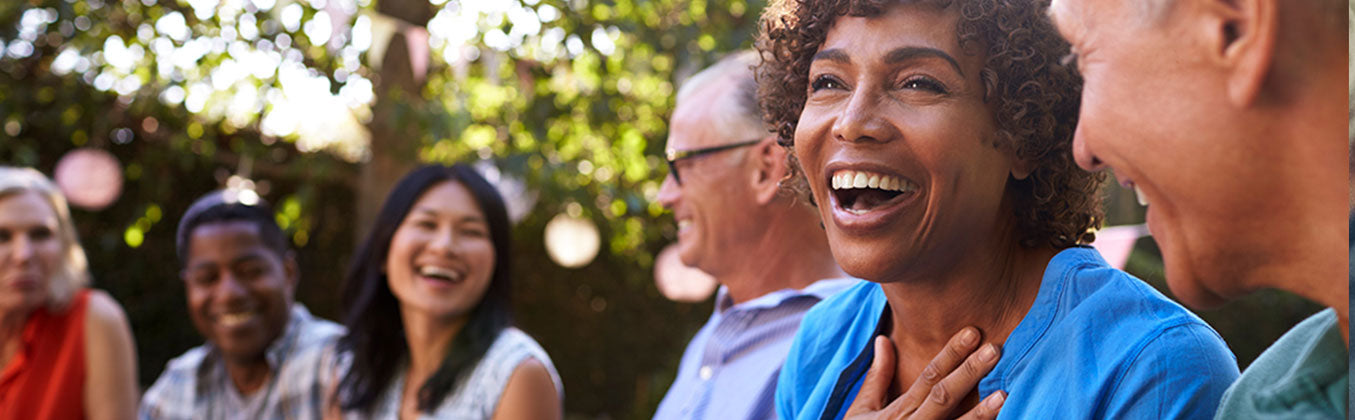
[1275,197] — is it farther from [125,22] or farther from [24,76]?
[24,76]

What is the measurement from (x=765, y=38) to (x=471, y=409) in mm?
1714

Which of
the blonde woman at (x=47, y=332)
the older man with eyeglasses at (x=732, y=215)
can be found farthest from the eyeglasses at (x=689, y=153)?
the blonde woman at (x=47, y=332)

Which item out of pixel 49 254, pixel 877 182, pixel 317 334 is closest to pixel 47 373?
pixel 49 254

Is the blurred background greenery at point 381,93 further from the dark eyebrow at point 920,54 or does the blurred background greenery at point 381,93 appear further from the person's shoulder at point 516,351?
the dark eyebrow at point 920,54

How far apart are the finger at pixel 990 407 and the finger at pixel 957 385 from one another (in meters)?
0.05

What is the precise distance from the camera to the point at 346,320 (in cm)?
354

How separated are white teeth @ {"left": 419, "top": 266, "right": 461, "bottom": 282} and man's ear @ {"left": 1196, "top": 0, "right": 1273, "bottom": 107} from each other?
106 inches

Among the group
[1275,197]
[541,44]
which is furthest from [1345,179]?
[541,44]

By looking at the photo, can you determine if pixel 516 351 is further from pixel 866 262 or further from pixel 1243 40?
pixel 1243 40

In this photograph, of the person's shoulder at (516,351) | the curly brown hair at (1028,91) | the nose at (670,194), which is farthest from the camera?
the person's shoulder at (516,351)

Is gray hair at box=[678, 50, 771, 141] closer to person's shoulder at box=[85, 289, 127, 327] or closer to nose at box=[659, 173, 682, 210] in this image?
nose at box=[659, 173, 682, 210]

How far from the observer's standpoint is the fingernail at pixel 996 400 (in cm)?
127

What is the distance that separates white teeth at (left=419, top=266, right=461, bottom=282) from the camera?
10.5 feet

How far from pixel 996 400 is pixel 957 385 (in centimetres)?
8
